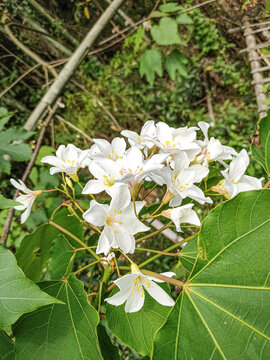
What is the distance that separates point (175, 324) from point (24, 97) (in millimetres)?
3211

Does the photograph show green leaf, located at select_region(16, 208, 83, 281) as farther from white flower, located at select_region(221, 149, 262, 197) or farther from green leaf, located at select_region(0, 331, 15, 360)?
white flower, located at select_region(221, 149, 262, 197)

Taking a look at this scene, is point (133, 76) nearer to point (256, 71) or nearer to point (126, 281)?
point (256, 71)

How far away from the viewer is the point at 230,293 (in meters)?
0.63

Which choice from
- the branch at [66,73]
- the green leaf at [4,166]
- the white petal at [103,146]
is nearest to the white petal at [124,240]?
the white petal at [103,146]

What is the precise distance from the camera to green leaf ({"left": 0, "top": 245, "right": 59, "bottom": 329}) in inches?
23.0

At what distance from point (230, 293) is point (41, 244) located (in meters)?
0.65

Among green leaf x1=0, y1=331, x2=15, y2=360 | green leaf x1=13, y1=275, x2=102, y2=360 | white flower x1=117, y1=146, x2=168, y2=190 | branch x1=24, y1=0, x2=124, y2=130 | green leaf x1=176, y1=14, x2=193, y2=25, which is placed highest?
green leaf x1=176, y1=14, x2=193, y2=25

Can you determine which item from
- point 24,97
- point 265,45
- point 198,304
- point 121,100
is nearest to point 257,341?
point 198,304

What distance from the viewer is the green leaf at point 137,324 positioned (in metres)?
0.76

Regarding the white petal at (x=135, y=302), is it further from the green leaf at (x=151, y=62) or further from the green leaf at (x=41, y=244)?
the green leaf at (x=151, y=62)

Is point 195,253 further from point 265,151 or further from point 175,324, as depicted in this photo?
point 265,151

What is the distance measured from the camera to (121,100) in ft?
10.7

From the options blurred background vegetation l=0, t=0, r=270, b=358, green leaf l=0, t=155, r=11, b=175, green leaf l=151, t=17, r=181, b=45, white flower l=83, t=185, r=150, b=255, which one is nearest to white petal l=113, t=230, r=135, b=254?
white flower l=83, t=185, r=150, b=255

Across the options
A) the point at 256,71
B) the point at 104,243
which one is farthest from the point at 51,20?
the point at 104,243
